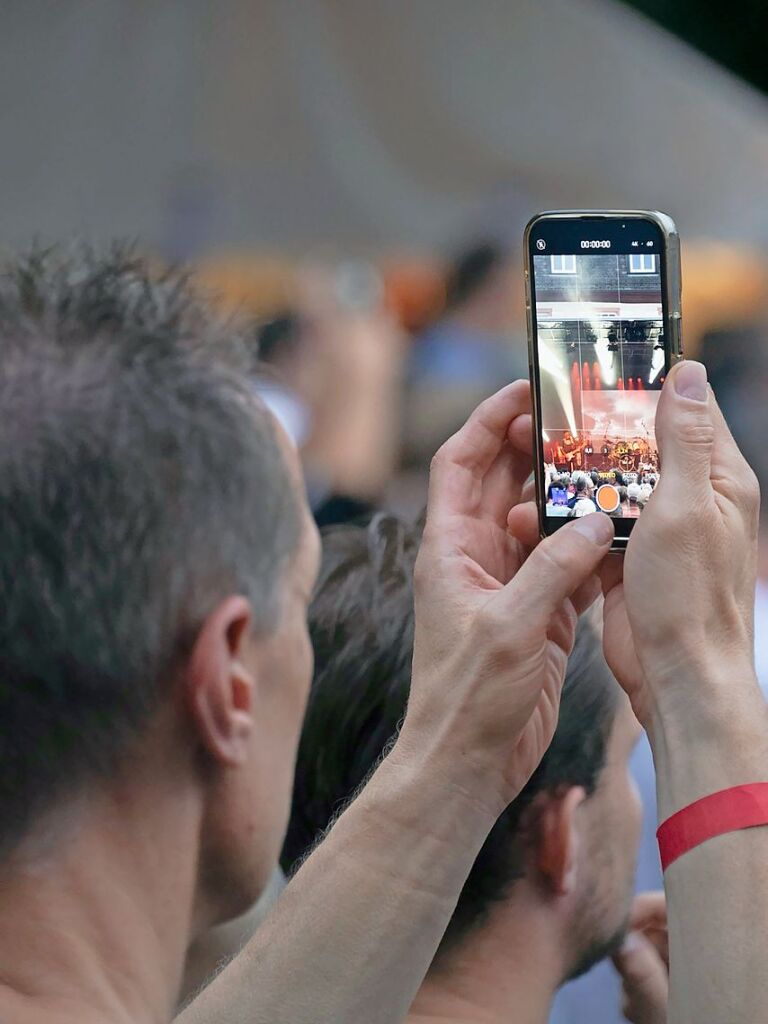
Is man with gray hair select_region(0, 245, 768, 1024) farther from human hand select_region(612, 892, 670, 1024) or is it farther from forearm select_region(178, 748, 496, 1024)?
human hand select_region(612, 892, 670, 1024)

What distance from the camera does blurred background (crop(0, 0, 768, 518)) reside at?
1105mm

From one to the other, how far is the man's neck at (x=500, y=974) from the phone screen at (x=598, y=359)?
0.43m

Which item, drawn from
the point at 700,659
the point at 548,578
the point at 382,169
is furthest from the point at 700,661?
the point at 382,169

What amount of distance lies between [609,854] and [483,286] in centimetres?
55

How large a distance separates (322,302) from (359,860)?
1.91 ft

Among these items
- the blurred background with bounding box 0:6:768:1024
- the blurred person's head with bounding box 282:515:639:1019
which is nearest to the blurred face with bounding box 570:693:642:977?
the blurred person's head with bounding box 282:515:639:1019

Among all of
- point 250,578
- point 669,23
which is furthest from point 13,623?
point 669,23

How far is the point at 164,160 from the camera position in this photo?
1.11 metres

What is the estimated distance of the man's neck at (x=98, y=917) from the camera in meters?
0.82

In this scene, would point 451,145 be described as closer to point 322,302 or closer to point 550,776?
point 322,302

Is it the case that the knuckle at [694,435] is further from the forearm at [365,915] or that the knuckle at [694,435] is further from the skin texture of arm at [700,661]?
the forearm at [365,915]

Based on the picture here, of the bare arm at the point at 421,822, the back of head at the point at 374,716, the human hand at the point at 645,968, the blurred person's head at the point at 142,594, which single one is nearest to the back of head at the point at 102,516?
the blurred person's head at the point at 142,594

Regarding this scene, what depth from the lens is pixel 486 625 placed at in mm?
727

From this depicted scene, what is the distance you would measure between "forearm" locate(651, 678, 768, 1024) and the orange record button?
0.57ft
